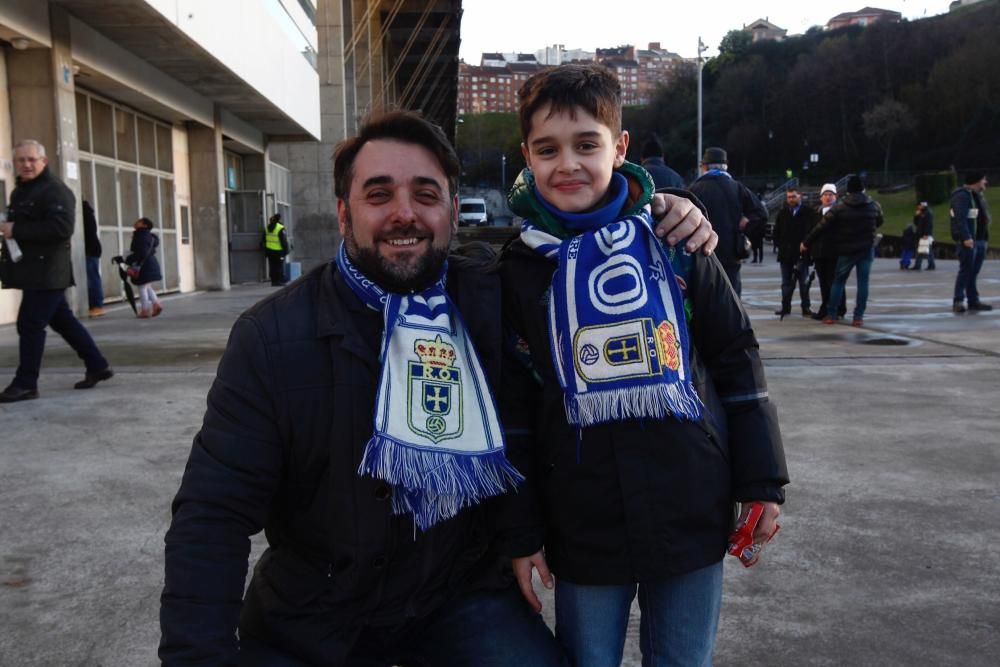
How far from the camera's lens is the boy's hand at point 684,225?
6.43 ft

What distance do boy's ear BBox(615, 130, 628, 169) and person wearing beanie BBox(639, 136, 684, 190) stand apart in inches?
175

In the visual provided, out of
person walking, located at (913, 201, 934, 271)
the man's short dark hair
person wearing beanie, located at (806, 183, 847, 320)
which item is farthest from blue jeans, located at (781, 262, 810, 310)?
person walking, located at (913, 201, 934, 271)

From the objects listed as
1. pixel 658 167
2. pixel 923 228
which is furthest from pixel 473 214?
pixel 658 167

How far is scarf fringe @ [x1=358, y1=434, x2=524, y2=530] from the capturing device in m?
1.90

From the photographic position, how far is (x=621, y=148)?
2.08 metres

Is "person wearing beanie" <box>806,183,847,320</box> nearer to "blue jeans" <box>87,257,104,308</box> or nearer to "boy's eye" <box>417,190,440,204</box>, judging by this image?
"boy's eye" <box>417,190,440,204</box>

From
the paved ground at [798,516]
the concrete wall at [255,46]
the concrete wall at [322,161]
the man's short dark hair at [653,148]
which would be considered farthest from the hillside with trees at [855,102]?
the paved ground at [798,516]

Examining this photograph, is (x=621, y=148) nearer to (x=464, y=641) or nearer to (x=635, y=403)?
(x=635, y=403)

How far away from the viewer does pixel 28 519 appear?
3766mm

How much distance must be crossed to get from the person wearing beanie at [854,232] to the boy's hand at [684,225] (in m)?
8.89

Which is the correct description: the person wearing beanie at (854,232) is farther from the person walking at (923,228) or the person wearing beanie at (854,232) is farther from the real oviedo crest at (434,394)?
the person walking at (923,228)

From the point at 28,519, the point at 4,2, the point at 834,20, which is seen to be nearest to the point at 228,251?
the point at 4,2

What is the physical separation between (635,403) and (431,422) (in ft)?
1.46

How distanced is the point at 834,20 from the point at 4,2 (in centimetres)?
15444
